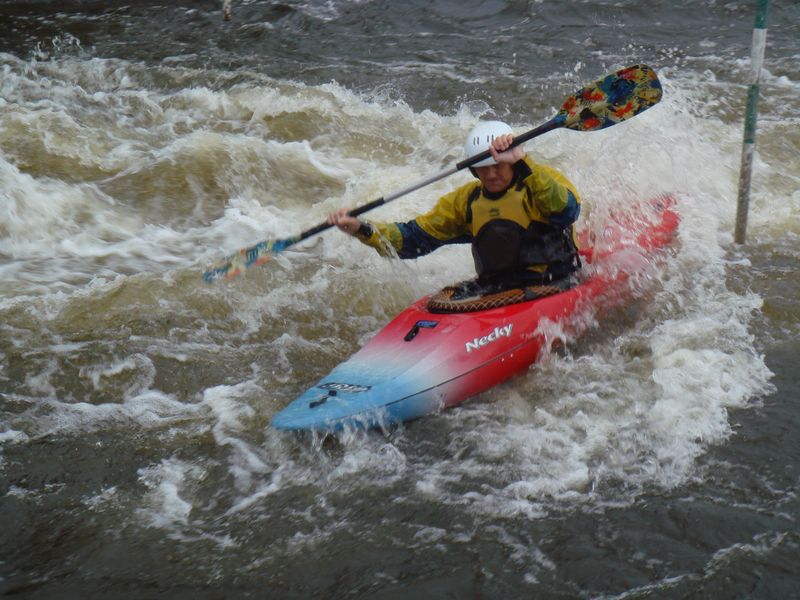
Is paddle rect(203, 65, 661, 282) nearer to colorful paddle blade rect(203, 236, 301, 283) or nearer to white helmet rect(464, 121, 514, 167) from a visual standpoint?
colorful paddle blade rect(203, 236, 301, 283)

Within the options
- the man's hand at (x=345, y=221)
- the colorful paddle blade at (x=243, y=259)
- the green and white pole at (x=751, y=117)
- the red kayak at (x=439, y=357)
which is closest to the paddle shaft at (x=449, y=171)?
the man's hand at (x=345, y=221)

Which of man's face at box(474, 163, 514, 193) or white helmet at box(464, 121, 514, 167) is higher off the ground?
white helmet at box(464, 121, 514, 167)

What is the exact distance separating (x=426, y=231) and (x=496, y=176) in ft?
1.73

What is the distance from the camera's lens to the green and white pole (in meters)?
5.26

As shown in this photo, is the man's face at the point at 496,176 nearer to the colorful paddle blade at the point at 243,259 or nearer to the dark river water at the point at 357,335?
the dark river water at the point at 357,335

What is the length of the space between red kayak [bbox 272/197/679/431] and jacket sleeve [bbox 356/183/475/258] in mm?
322

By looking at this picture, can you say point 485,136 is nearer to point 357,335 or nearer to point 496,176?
point 496,176

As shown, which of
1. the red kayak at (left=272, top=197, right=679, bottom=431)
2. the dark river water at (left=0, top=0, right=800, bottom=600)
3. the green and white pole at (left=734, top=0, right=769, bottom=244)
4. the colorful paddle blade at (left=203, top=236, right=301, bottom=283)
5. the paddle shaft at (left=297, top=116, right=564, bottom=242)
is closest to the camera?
the dark river water at (left=0, top=0, right=800, bottom=600)

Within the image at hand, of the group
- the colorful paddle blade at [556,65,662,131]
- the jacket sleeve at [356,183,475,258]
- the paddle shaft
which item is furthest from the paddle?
the jacket sleeve at [356,183,475,258]

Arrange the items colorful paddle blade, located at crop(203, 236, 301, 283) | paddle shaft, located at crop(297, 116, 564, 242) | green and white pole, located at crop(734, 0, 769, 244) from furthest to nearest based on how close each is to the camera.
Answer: green and white pole, located at crop(734, 0, 769, 244) → colorful paddle blade, located at crop(203, 236, 301, 283) → paddle shaft, located at crop(297, 116, 564, 242)

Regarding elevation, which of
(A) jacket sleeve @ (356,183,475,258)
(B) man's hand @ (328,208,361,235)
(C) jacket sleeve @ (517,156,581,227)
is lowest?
(A) jacket sleeve @ (356,183,475,258)

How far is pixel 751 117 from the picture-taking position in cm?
552

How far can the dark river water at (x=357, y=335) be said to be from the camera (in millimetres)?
3414

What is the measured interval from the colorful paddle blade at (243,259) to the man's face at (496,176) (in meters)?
1.08
